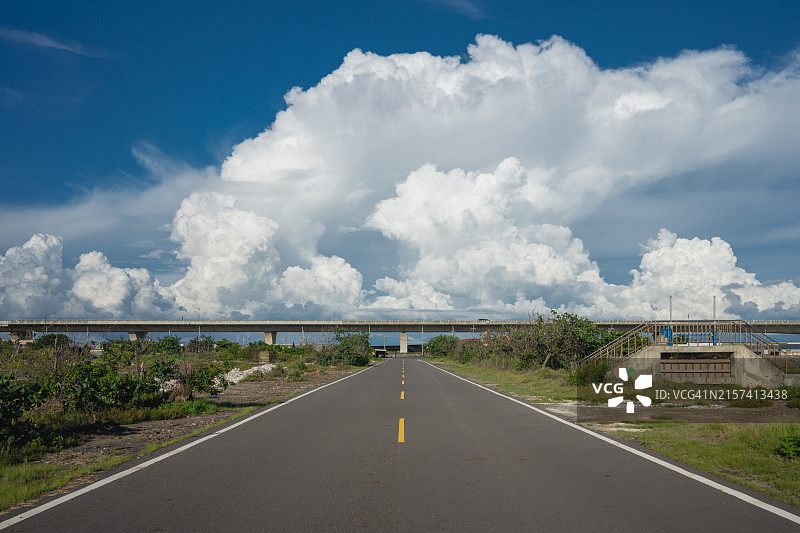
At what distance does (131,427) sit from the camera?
13.3 meters

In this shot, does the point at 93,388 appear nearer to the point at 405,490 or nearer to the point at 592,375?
the point at 405,490

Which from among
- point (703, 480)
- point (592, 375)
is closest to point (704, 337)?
point (592, 375)

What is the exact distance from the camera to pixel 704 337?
24.4m

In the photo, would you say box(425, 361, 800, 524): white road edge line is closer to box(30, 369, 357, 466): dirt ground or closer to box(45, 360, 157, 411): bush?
box(30, 369, 357, 466): dirt ground

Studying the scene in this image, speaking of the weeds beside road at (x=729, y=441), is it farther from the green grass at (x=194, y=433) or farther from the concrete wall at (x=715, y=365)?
the green grass at (x=194, y=433)

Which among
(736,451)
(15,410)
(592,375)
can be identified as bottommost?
(592,375)

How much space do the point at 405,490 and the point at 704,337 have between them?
21.8 m

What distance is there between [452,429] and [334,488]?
5793 millimetres

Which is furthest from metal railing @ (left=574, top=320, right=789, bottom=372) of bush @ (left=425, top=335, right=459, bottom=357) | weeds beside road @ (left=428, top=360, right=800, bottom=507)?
bush @ (left=425, top=335, right=459, bottom=357)

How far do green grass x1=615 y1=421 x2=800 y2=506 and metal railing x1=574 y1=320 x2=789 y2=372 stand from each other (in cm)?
1290

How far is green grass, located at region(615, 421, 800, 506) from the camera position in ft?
24.9

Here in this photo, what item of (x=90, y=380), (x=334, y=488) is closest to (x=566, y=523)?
(x=334, y=488)

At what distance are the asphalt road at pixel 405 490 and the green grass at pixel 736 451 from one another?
70cm

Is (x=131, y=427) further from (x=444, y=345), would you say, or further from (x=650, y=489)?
(x=444, y=345)
